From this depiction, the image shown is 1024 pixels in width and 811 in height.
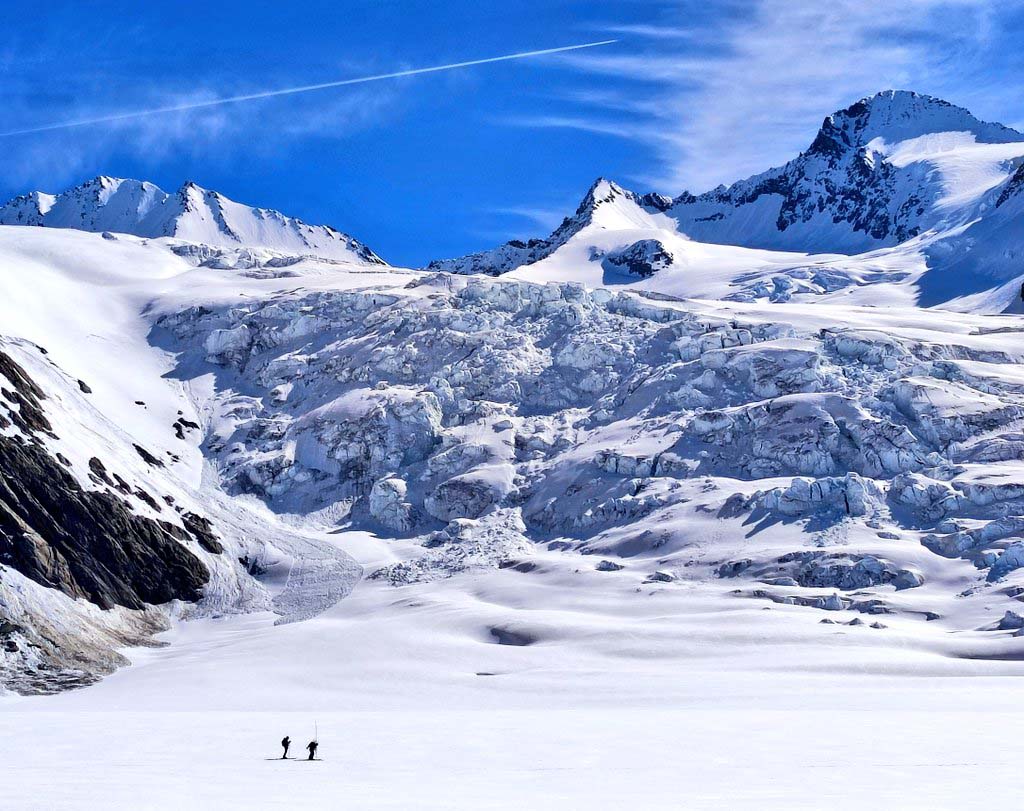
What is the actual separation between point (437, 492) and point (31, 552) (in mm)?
38179

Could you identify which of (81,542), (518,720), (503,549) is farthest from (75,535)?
(518,720)

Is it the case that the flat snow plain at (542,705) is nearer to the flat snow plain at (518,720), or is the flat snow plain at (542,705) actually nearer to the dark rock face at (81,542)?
the flat snow plain at (518,720)

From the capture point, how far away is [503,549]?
95438 mm

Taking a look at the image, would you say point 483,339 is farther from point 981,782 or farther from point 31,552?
point 981,782

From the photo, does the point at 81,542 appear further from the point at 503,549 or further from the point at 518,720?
the point at 518,720

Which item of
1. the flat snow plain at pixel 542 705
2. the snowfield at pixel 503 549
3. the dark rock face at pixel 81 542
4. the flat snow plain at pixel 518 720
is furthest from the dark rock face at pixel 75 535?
the flat snow plain at pixel 518 720

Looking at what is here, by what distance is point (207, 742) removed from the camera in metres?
35.9

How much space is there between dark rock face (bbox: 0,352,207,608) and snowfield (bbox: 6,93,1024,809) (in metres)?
0.26

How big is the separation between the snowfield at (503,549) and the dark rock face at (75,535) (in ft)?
0.86

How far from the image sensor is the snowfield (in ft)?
102

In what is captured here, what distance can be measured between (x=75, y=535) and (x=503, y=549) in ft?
116

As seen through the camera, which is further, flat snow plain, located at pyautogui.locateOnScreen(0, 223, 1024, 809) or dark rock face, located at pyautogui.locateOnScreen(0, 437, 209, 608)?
dark rock face, located at pyautogui.locateOnScreen(0, 437, 209, 608)

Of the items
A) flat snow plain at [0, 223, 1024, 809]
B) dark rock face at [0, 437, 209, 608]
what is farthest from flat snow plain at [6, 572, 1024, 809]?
dark rock face at [0, 437, 209, 608]

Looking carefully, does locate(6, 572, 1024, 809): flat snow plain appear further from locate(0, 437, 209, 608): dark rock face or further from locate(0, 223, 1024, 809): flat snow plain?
locate(0, 437, 209, 608): dark rock face
